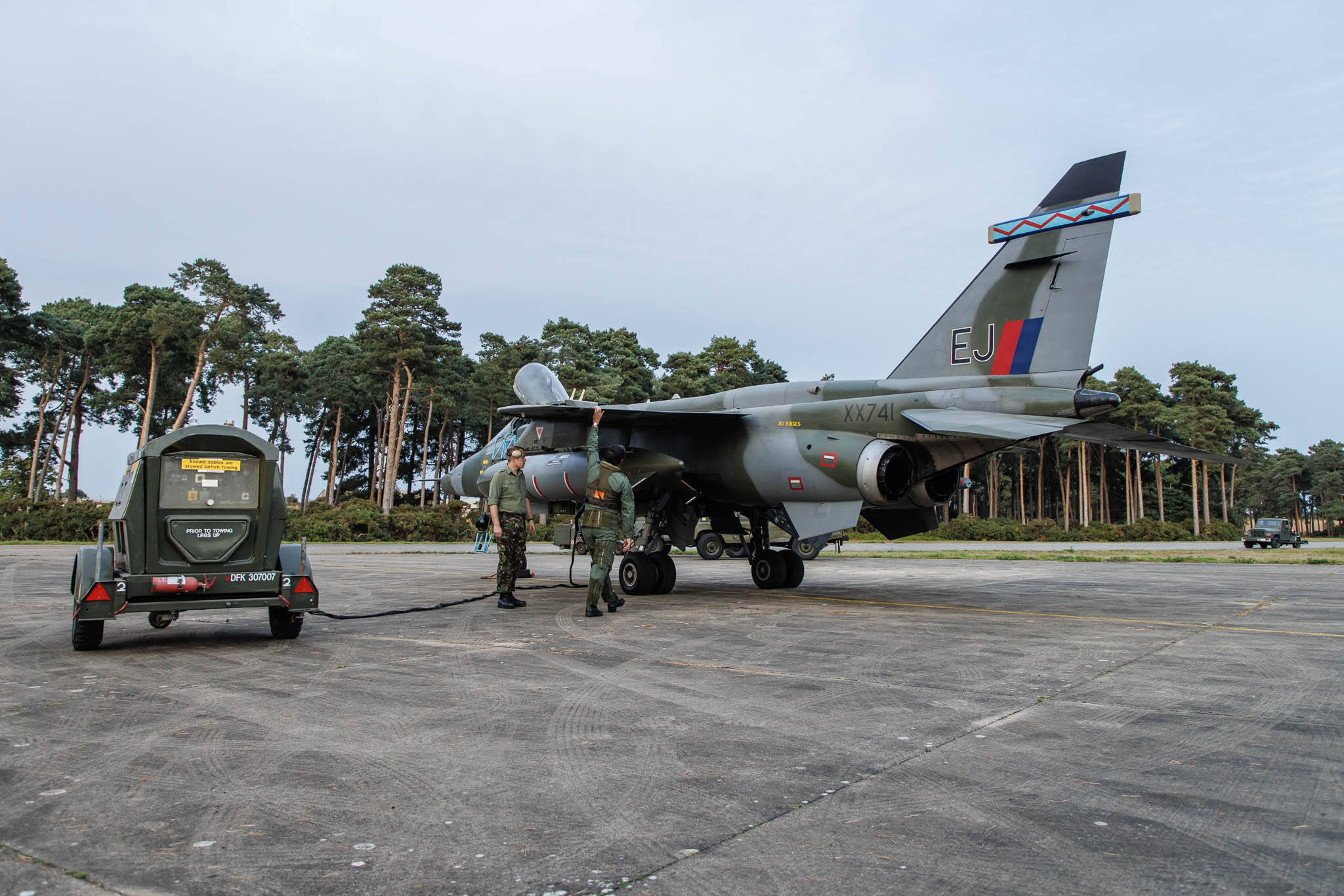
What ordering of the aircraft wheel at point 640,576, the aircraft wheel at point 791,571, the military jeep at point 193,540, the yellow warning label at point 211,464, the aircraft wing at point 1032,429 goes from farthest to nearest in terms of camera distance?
the aircraft wheel at point 791,571 < the aircraft wheel at point 640,576 < the aircraft wing at point 1032,429 < the yellow warning label at point 211,464 < the military jeep at point 193,540

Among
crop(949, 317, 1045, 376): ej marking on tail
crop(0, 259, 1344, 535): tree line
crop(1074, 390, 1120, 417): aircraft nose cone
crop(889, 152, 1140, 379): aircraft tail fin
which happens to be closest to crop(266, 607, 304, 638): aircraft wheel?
crop(889, 152, 1140, 379): aircraft tail fin

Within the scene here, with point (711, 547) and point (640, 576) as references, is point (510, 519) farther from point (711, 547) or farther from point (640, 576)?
point (711, 547)

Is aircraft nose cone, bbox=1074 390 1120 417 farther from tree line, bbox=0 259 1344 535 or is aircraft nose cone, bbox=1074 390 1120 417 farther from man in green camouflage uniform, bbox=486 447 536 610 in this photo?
tree line, bbox=0 259 1344 535

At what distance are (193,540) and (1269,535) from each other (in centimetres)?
3885

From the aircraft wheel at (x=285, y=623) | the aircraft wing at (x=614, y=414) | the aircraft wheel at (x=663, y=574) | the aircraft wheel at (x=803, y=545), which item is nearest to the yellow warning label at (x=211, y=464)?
the aircraft wheel at (x=285, y=623)

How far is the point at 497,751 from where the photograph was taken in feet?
12.4

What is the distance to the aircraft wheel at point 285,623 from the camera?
7277mm

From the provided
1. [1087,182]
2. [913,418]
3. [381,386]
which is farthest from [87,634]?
[381,386]

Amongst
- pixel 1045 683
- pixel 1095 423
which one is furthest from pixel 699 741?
pixel 1095 423

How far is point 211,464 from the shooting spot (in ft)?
22.5

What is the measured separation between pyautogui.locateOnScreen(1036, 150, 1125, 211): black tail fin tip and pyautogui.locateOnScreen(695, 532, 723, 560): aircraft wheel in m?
13.5

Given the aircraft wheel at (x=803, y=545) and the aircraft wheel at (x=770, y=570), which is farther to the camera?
the aircraft wheel at (x=770, y=570)

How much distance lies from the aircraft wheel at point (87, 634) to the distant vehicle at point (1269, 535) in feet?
126

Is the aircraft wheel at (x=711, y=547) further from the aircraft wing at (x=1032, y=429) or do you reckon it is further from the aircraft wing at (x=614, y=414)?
the aircraft wing at (x=1032, y=429)
